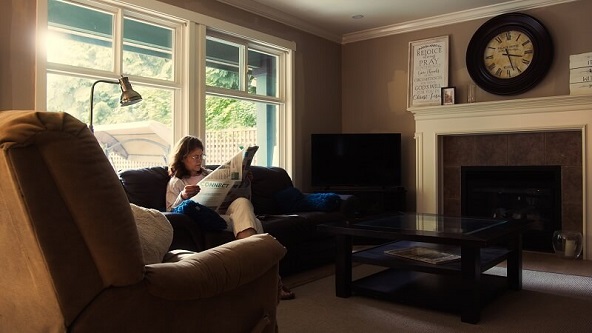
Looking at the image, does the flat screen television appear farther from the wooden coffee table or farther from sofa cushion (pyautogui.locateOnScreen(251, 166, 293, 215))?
the wooden coffee table

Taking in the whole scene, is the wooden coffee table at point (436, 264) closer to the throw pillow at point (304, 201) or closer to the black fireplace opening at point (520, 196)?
the throw pillow at point (304, 201)

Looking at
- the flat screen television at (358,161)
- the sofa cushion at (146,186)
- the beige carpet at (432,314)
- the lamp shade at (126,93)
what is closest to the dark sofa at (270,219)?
the sofa cushion at (146,186)

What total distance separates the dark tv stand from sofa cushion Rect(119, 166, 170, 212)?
7.17 feet

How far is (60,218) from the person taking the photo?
1.11 metres

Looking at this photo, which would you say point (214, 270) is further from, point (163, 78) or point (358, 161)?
point (358, 161)

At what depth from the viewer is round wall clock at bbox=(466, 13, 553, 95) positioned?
182 inches

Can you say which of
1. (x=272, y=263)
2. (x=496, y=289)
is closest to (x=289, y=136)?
(x=496, y=289)

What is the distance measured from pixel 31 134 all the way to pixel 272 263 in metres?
0.86

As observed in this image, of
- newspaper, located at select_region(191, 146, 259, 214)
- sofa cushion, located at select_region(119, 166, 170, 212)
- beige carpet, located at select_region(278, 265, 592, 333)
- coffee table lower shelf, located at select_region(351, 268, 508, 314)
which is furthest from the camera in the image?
sofa cushion, located at select_region(119, 166, 170, 212)

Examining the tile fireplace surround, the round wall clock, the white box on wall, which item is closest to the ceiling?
the round wall clock

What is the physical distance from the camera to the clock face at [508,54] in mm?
4734

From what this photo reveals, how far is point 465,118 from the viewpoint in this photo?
16.4 feet

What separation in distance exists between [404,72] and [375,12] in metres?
0.80

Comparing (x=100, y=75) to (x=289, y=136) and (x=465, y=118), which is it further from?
(x=465, y=118)
